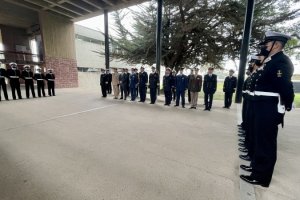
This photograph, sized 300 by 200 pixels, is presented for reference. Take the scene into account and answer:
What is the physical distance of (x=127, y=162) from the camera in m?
2.26

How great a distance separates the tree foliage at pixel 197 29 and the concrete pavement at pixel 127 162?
6.81 meters

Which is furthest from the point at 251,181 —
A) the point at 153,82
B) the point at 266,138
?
the point at 153,82

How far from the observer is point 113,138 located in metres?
3.12

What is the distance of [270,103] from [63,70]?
14041 mm

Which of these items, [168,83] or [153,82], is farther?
[153,82]

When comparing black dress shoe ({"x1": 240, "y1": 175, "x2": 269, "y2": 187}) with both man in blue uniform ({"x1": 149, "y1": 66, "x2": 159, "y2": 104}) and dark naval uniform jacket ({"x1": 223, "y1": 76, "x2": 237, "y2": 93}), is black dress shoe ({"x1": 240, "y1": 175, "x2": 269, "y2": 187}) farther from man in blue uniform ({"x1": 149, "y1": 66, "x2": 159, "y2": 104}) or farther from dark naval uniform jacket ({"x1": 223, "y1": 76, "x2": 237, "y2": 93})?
man in blue uniform ({"x1": 149, "y1": 66, "x2": 159, "y2": 104})

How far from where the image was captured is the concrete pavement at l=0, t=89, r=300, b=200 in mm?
1699

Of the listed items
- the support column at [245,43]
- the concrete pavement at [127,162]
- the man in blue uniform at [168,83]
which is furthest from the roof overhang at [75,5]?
the concrete pavement at [127,162]

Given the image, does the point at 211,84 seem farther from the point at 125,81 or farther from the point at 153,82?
the point at 125,81

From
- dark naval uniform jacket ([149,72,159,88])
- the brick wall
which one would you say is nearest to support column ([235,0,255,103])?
dark naval uniform jacket ([149,72,159,88])

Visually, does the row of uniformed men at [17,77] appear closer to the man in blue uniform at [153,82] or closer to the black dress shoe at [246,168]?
the man in blue uniform at [153,82]

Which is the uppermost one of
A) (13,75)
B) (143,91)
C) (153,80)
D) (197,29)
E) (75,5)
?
(75,5)

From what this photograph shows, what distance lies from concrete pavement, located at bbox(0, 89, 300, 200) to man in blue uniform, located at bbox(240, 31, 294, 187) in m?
0.24

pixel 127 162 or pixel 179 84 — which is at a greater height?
pixel 179 84
